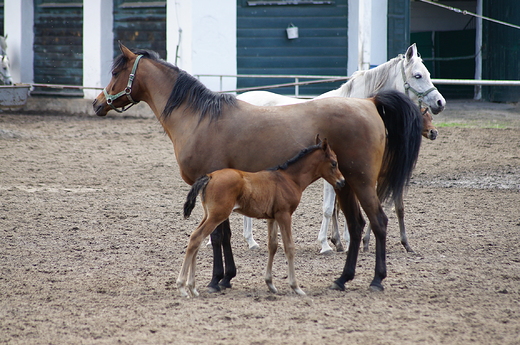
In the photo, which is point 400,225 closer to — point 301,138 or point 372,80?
point 372,80

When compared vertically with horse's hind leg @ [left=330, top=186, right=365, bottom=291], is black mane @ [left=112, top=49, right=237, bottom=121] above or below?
above

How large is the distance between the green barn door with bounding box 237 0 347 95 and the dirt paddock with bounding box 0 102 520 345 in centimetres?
598

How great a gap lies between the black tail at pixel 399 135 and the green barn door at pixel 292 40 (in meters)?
11.0

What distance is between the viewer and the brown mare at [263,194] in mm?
4301

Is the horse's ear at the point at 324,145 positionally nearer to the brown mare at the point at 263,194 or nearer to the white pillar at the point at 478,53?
the brown mare at the point at 263,194

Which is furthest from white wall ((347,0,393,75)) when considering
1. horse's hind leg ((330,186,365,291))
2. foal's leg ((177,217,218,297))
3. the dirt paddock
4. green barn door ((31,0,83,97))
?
foal's leg ((177,217,218,297))

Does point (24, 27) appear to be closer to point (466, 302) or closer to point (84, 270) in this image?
point (84, 270)

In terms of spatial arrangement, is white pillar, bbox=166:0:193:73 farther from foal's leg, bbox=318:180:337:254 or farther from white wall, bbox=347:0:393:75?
foal's leg, bbox=318:180:337:254

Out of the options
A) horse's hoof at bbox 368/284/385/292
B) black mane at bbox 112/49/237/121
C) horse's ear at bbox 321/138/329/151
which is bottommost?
horse's hoof at bbox 368/284/385/292

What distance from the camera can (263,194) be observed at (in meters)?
4.40

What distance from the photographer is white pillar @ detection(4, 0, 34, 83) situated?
17672mm

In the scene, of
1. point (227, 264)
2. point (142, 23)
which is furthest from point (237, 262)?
point (142, 23)

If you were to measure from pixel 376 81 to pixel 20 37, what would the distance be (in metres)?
14.6

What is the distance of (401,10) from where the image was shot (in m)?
15.8
